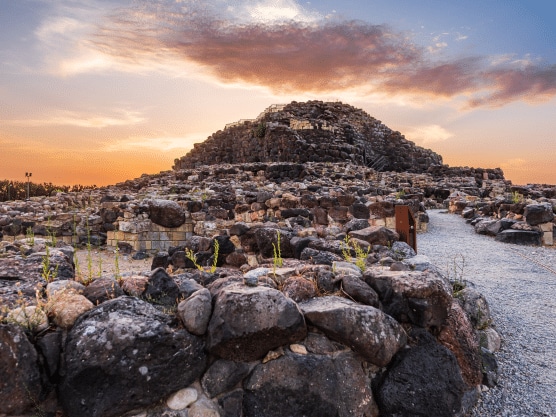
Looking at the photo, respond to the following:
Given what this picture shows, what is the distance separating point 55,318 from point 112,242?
9.01 m

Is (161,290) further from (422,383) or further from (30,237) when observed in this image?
(30,237)

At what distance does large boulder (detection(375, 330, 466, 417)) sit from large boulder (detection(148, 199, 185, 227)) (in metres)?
8.19

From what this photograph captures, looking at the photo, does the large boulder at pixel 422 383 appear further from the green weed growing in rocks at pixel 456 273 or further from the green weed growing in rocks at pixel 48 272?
the green weed growing in rocks at pixel 48 272

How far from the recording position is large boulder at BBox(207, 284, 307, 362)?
2.53 metres

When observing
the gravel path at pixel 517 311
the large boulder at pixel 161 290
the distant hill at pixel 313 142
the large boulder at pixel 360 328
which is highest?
the distant hill at pixel 313 142

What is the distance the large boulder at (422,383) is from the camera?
2717 millimetres

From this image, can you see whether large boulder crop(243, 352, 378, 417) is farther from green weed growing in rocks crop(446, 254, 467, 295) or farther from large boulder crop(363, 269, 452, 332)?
green weed growing in rocks crop(446, 254, 467, 295)

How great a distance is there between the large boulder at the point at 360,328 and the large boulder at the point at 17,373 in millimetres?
1825

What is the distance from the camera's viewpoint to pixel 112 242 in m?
10.8

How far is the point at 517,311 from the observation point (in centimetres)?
478

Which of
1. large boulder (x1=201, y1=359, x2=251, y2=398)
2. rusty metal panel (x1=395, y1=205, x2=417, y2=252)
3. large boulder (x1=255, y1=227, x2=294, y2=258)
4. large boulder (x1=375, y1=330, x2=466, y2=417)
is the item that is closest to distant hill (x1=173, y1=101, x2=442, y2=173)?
rusty metal panel (x1=395, y1=205, x2=417, y2=252)

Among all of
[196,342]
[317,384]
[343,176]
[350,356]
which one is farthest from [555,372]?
[343,176]

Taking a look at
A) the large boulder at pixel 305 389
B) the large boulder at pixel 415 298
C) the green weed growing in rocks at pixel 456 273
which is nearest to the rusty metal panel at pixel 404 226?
the green weed growing in rocks at pixel 456 273

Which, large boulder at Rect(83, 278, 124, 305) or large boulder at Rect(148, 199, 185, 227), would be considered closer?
large boulder at Rect(83, 278, 124, 305)
